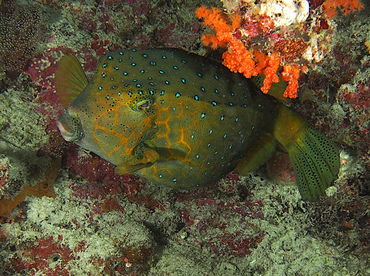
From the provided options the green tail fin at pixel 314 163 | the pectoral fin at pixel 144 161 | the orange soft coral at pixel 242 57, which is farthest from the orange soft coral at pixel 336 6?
the pectoral fin at pixel 144 161

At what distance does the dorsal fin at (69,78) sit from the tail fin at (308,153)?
116 inches

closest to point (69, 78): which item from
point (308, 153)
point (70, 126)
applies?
point (70, 126)

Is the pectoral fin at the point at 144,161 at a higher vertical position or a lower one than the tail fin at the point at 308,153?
lower

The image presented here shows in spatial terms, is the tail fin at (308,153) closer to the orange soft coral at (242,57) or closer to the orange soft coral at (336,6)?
the orange soft coral at (242,57)

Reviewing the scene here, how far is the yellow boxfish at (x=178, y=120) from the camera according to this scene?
2.82 meters

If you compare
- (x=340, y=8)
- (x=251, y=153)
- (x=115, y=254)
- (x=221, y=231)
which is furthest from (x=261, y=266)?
(x=340, y=8)

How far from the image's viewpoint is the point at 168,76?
9.96ft

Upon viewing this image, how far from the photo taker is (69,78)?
3439 millimetres

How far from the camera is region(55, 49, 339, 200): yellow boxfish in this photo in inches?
111

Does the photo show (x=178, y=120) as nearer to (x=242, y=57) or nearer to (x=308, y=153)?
(x=242, y=57)

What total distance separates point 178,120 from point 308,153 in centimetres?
211

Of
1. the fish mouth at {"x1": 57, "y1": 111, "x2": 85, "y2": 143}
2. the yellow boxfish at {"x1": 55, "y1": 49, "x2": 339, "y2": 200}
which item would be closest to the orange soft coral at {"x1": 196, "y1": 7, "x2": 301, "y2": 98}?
the yellow boxfish at {"x1": 55, "y1": 49, "x2": 339, "y2": 200}

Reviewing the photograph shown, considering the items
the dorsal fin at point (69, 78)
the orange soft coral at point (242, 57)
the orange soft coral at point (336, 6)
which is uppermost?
the orange soft coral at point (336, 6)

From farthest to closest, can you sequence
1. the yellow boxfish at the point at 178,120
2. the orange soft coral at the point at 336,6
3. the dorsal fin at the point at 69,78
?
the dorsal fin at the point at 69,78
the yellow boxfish at the point at 178,120
the orange soft coral at the point at 336,6
